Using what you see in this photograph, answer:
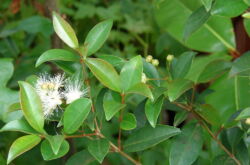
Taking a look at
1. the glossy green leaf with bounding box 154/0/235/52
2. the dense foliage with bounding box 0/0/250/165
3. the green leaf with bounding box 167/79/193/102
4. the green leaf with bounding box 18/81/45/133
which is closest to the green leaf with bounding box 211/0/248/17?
the dense foliage with bounding box 0/0/250/165

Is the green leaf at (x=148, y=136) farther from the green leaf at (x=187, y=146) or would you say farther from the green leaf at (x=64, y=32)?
the green leaf at (x=64, y=32)

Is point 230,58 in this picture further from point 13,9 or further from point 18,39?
point 18,39

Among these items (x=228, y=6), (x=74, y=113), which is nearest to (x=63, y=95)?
(x=74, y=113)

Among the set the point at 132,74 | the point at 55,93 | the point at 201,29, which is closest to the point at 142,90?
the point at 132,74

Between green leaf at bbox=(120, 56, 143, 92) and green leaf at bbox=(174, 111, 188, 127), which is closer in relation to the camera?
green leaf at bbox=(120, 56, 143, 92)

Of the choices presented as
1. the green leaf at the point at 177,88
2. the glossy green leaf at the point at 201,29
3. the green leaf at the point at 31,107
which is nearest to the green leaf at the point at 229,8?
the green leaf at the point at 177,88

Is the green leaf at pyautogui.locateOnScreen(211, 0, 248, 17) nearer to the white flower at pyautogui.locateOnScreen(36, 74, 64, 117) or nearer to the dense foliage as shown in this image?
the dense foliage
